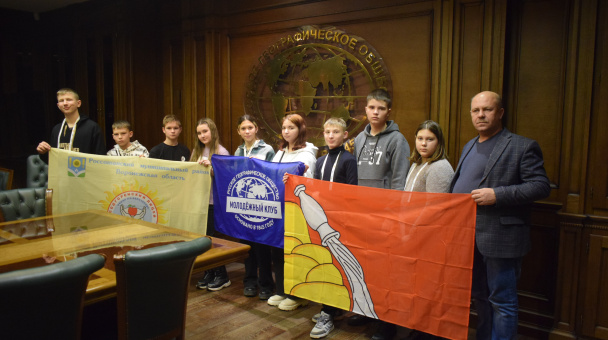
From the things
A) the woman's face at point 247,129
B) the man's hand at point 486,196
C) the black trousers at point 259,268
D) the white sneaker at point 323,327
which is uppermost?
the woman's face at point 247,129

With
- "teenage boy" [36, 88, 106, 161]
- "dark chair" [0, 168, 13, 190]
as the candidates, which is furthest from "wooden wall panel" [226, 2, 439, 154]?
"dark chair" [0, 168, 13, 190]

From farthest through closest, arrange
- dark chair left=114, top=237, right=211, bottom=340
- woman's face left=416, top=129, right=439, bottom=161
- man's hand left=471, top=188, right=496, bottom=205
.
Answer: woman's face left=416, top=129, right=439, bottom=161 → man's hand left=471, top=188, right=496, bottom=205 → dark chair left=114, top=237, right=211, bottom=340

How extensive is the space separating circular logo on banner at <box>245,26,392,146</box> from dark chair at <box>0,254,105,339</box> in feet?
8.02

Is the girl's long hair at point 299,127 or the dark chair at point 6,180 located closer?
the girl's long hair at point 299,127

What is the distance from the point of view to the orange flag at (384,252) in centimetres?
210

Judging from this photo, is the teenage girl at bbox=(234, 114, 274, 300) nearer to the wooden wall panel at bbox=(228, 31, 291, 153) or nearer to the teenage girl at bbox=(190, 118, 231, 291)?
the teenage girl at bbox=(190, 118, 231, 291)

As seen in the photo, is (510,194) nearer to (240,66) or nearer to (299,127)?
(299,127)

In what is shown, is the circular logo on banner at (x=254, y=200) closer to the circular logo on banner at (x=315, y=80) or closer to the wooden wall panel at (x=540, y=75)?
the circular logo on banner at (x=315, y=80)

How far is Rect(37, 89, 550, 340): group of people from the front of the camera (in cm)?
207

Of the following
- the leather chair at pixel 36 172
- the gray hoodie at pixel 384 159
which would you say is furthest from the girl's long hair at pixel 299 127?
the leather chair at pixel 36 172

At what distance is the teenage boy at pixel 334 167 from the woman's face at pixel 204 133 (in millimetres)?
1020

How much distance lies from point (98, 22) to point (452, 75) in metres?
4.35

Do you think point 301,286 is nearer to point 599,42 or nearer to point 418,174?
point 418,174

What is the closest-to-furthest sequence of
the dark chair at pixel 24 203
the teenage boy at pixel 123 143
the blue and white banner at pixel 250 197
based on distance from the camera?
the dark chair at pixel 24 203, the blue and white banner at pixel 250 197, the teenage boy at pixel 123 143
